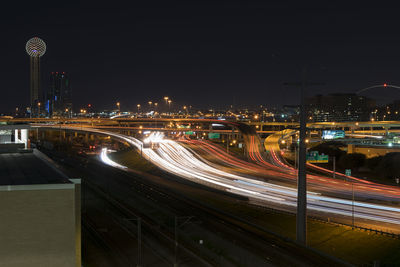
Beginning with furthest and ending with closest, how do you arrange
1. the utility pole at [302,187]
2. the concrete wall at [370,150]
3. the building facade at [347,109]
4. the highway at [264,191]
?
1. the building facade at [347,109]
2. the concrete wall at [370,150]
3. the highway at [264,191]
4. the utility pole at [302,187]

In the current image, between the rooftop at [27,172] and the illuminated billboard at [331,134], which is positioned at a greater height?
the illuminated billboard at [331,134]

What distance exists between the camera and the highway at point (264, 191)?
2495 cm

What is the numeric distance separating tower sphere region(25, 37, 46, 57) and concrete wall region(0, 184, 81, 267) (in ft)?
462

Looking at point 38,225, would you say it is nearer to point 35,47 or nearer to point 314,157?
point 314,157

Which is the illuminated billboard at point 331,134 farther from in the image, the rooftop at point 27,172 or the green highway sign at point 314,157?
the rooftop at point 27,172

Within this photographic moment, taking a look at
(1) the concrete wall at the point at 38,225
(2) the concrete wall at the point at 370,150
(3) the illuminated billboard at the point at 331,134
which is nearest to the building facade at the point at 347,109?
(2) the concrete wall at the point at 370,150

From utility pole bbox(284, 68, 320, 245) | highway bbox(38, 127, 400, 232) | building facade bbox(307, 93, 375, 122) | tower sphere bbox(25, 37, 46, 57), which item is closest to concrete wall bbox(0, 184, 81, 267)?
utility pole bbox(284, 68, 320, 245)

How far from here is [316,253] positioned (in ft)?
59.7

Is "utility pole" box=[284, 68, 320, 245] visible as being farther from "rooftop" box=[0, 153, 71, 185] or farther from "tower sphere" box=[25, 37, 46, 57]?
"tower sphere" box=[25, 37, 46, 57]

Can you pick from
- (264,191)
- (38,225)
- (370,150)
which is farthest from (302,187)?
(370,150)

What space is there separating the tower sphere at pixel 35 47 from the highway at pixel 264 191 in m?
101

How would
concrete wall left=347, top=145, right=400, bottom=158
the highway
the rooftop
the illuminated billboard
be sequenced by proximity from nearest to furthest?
the rooftop, the highway, the illuminated billboard, concrete wall left=347, top=145, right=400, bottom=158

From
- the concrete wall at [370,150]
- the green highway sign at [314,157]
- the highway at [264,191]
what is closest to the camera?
the highway at [264,191]

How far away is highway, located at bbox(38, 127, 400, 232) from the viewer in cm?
2495
